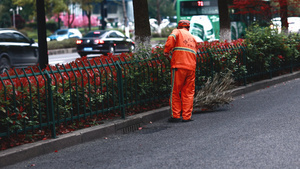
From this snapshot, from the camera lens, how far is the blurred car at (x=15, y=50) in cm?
1617

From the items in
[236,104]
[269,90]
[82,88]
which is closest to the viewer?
[82,88]

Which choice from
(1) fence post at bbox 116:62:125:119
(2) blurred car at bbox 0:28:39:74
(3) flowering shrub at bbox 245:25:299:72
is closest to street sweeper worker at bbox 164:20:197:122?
(1) fence post at bbox 116:62:125:119

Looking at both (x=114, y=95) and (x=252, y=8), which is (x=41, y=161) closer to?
(x=114, y=95)

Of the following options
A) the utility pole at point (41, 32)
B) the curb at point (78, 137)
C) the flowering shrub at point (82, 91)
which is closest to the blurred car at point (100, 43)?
the flowering shrub at point (82, 91)

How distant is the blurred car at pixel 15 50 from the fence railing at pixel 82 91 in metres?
7.71

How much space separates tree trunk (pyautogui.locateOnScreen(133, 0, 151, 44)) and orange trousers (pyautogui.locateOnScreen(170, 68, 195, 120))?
2.33 metres

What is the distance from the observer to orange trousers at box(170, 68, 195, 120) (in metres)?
8.52

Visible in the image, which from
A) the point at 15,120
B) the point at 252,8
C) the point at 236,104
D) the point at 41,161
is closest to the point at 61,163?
the point at 41,161

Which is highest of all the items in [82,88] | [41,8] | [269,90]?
[41,8]

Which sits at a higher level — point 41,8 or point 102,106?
point 41,8

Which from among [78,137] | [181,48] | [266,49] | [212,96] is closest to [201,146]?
[78,137]

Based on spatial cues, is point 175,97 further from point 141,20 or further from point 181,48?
point 141,20

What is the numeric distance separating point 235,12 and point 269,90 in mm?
13915

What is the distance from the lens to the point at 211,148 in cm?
622
